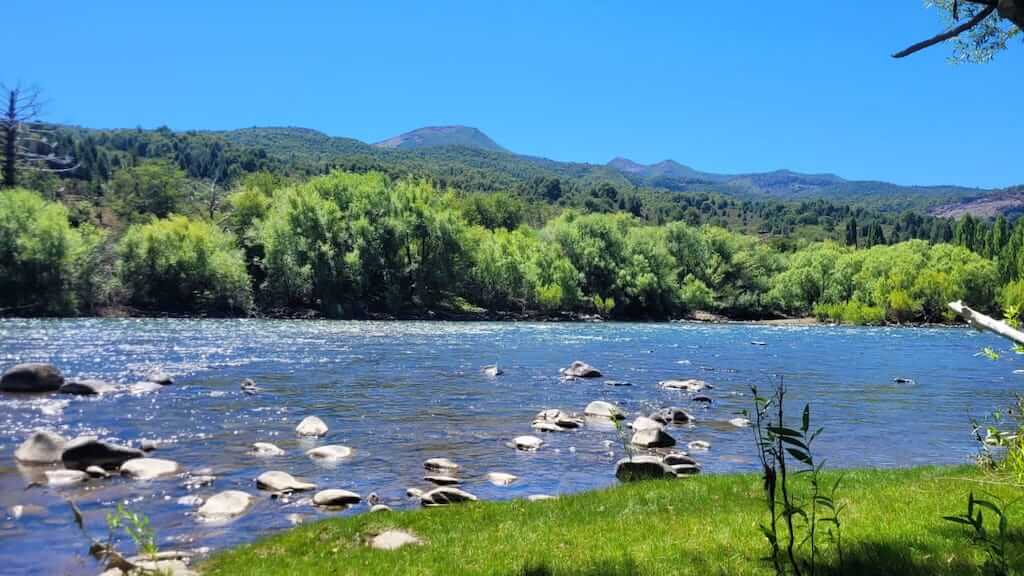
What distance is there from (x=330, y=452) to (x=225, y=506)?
483 cm

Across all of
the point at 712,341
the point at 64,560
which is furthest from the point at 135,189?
the point at 64,560

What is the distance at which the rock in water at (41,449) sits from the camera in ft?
50.9

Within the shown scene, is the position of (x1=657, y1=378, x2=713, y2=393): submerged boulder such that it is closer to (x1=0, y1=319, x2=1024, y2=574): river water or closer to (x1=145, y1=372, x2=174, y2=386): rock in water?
(x1=0, y1=319, x2=1024, y2=574): river water

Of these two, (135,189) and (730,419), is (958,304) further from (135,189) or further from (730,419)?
(135,189)

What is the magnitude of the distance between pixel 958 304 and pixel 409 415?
1928 centimetres

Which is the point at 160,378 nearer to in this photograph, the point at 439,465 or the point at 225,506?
the point at 439,465

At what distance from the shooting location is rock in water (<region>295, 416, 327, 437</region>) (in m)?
19.8

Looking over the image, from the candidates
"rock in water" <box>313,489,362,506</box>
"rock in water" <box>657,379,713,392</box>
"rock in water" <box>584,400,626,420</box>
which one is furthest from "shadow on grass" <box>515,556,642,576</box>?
"rock in water" <box>657,379,713,392</box>

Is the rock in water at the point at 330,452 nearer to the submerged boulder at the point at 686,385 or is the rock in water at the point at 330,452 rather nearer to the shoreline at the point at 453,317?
the submerged boulder at the point at 686,385

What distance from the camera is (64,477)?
14367 mm

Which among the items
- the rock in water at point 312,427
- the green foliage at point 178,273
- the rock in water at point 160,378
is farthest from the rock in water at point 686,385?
the green foliage at point 178,273

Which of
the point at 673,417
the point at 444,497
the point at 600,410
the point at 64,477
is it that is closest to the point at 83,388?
the point at 64,477

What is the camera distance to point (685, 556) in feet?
25.9

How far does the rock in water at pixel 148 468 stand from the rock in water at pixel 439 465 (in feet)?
17.9
